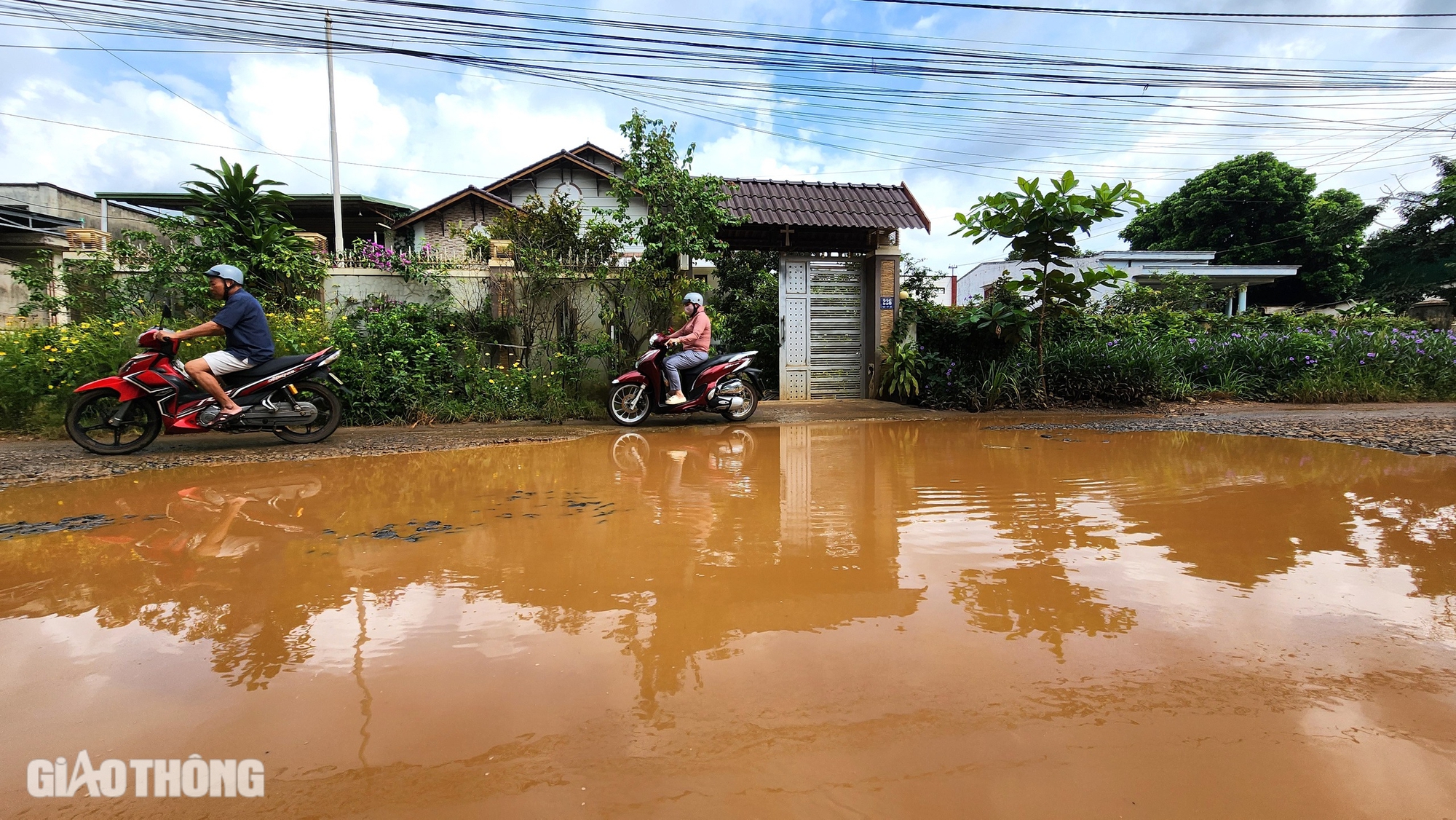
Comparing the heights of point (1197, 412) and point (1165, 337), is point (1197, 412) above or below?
below

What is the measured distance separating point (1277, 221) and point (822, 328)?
2953 centimetres

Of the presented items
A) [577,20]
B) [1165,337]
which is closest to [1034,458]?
[1165,337]

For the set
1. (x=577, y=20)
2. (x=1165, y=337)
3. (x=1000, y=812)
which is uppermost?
(x=577, y=20)

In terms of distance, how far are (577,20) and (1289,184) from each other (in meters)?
32.4

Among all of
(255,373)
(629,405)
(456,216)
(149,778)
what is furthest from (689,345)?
(456,216)

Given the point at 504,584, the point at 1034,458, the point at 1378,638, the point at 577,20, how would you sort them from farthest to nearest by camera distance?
the point at 577,20
the point at 1034,458
the point at 504,584
the point at 1378,638

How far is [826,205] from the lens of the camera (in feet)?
36.4

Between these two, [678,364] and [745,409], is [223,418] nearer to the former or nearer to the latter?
[678,364]

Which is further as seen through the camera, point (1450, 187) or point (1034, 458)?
point (1450, 187)

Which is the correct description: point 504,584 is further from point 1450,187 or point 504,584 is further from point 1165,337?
point 1450,187

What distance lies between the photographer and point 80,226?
642 inches

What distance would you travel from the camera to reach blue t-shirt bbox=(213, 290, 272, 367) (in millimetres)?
6211

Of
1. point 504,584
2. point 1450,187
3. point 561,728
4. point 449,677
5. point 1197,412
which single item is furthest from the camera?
point 1450,187

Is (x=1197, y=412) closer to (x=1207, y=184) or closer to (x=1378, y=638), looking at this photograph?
(x=1378, y=638)
